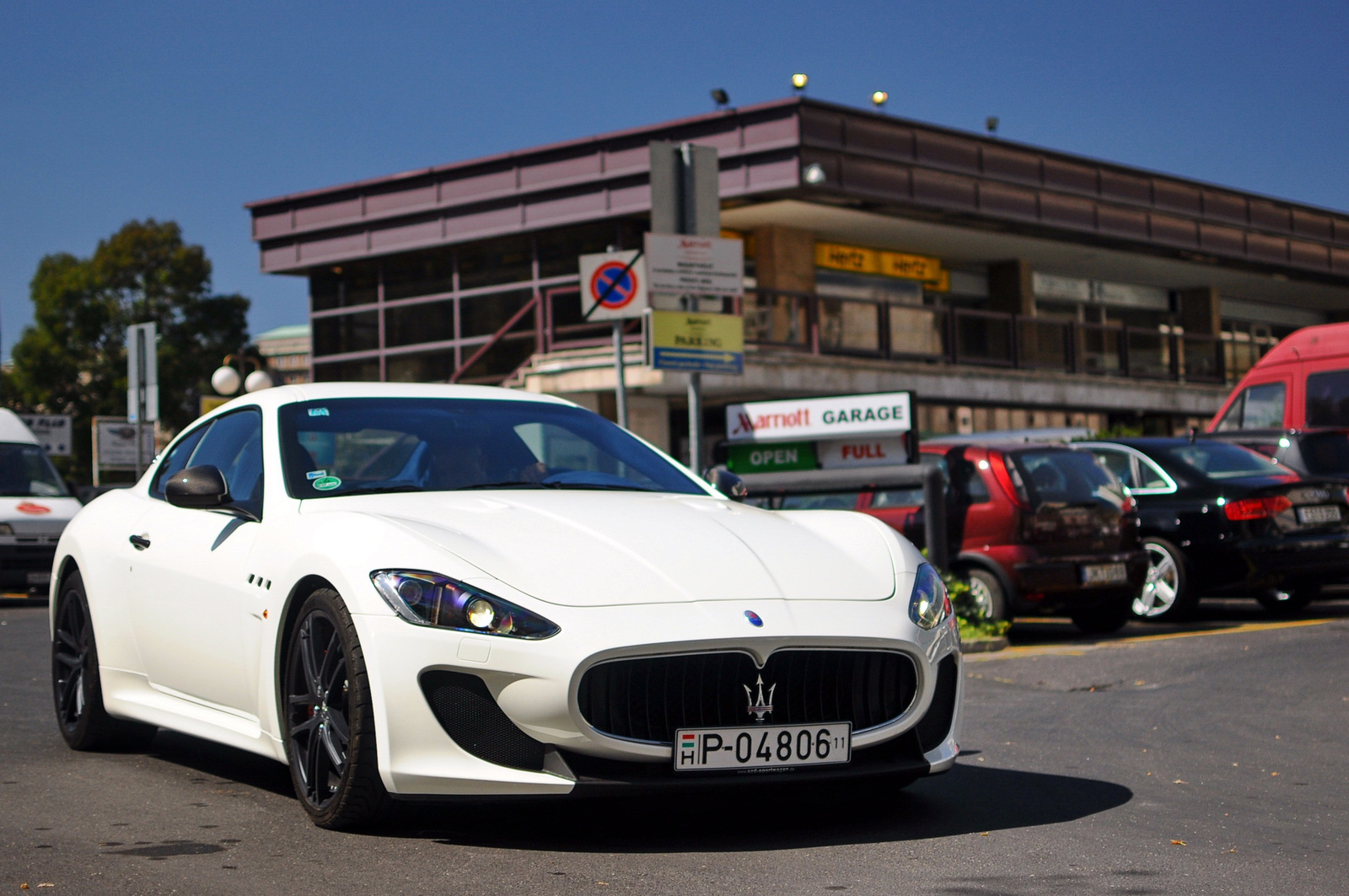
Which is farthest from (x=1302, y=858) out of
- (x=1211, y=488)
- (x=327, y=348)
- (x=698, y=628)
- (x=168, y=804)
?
(x=327, y=348)

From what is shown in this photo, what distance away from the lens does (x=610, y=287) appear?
47.9ft

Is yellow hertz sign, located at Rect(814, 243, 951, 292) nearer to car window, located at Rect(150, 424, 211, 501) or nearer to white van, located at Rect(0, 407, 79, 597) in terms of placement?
white van, located at Rect(0, 407, 79, 597)

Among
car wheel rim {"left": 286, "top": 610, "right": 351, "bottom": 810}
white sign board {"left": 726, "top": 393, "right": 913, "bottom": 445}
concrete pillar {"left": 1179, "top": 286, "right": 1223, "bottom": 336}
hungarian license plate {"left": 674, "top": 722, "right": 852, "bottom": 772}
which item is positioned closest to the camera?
hungarian license plate {"left": 674, "top": 722, "right": 852, "bottom": 772}

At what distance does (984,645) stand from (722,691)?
290 inches

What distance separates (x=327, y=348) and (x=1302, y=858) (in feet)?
94.9

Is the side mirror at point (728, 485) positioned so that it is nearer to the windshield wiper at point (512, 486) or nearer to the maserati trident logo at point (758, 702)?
the windshield wiper at point (512, 486)

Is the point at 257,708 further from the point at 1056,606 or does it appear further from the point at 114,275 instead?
the point at 114,275

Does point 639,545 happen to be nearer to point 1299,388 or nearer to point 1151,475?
point 1151,475

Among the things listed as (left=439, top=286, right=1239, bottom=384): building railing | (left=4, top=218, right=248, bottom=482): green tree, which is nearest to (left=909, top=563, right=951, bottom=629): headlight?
(left=439, top=286, right=1239, bottom=384): building railing

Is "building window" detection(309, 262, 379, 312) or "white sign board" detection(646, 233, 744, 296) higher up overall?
"building window" detection(309, 262, 379, 312)

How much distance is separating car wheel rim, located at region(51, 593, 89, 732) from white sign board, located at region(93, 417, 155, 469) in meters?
21.4

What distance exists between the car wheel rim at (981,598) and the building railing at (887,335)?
1146 centimetres

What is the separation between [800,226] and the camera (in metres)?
28.8

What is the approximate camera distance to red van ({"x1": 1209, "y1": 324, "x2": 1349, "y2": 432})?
1848 cm
